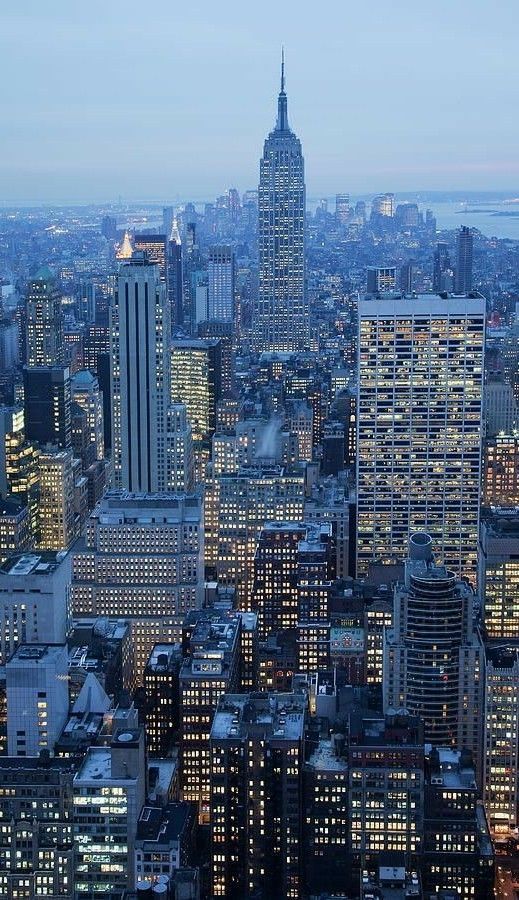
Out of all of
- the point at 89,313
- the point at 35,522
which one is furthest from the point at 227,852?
the point at 89,313

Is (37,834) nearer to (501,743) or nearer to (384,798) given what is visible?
(384,798)

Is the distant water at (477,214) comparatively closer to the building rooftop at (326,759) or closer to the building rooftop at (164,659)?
the building rooftop at (164,659)

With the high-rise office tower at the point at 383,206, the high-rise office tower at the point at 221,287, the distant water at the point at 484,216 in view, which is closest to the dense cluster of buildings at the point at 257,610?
the distant water at the point at 484,216

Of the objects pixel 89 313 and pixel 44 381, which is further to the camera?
pixel 89 313

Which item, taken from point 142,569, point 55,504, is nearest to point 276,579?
point 142,569

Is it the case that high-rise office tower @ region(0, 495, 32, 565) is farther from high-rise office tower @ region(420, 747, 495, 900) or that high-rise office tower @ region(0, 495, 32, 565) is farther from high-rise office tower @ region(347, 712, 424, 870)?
high-rise office tower @ region(420, 747, 495, 900)

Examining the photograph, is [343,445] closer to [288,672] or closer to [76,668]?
[288,672]
